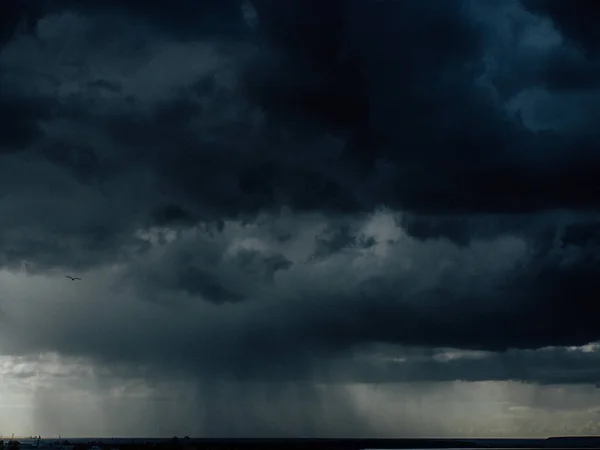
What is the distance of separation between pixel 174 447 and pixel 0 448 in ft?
178

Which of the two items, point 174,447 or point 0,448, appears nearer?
point 0,448

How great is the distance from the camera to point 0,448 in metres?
134

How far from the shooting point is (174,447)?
591 ft
